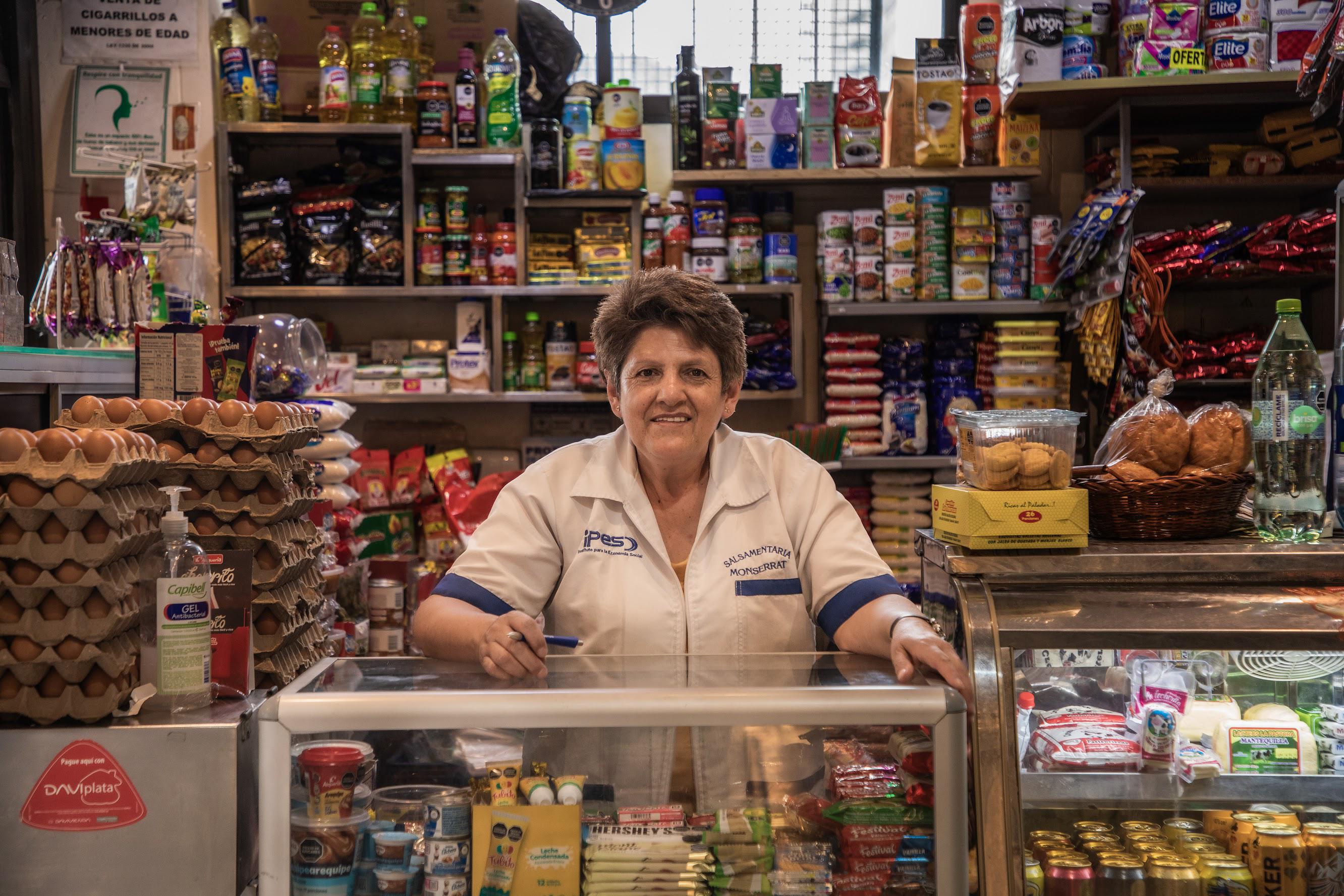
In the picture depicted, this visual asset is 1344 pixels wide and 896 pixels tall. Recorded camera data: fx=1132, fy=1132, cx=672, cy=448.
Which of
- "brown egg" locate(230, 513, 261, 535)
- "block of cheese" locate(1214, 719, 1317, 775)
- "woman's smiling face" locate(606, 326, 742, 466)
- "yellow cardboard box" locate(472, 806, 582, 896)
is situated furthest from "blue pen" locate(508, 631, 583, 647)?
"block of cheese" locate(1214, 719, 1317, 775)

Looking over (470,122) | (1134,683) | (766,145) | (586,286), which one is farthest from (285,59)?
(1134,683)

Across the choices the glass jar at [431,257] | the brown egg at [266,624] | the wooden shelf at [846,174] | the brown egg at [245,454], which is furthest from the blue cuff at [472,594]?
the wooden shelf at [846,174]

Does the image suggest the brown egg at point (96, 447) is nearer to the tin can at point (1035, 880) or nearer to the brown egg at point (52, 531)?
the brown egg at point (52, 531)

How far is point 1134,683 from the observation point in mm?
2150

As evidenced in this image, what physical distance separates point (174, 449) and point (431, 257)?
9.36 feet

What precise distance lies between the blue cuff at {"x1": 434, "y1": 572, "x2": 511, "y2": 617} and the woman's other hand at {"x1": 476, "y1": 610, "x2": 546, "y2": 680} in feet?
1.43

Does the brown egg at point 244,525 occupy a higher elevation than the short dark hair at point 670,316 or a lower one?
lower

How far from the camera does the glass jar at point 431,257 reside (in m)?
4.50

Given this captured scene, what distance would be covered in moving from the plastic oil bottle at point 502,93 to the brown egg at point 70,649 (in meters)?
3.34

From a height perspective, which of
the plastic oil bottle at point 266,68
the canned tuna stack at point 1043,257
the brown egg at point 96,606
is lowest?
the brown egg at point 96,606

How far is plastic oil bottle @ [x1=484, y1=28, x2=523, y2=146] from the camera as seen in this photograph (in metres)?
4.45

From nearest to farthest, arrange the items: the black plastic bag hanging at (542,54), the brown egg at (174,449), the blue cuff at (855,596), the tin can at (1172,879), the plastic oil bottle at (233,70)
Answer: the brown egg at (174,449) → the tin can at (1172,879) → the blue cuff at (855,596) → the plastic oil bottle at (233,70) → the black plastic bag hanging at (542,54)

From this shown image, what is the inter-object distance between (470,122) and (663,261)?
0.93 metres

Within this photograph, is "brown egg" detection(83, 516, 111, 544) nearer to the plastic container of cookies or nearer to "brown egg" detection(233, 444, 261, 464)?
"brown egg" detection(233, 444, 261, 464)
